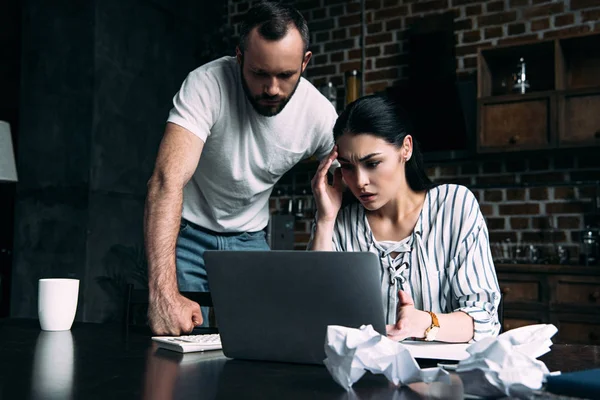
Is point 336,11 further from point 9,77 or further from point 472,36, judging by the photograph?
point 9,77

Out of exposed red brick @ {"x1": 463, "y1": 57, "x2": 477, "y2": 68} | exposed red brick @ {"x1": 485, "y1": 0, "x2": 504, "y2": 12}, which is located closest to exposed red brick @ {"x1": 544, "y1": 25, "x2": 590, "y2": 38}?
exposed red brick @ {"x1": 485, "y1": 0, "x2": 504, "y2": 12}

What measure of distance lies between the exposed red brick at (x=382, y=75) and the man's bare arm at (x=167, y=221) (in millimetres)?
2672

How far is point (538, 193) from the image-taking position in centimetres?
387

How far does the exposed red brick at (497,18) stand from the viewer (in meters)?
4.04

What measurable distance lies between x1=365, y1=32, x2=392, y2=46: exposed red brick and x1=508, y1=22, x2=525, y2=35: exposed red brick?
772mm

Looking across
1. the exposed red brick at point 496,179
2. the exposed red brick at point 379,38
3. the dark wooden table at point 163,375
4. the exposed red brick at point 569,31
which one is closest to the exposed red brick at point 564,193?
the exposed red brick at point 496,179

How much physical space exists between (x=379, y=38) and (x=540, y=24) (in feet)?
3.37

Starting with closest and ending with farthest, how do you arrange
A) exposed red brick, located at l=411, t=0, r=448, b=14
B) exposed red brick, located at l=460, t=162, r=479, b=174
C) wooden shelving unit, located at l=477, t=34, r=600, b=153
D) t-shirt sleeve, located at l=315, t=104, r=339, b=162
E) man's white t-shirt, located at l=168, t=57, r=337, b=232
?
man's white t-shirt, located at l=168, t=57, r=337, b=232 < t-shirt sleeve, located at l=315, t=104, r=339, b=162 < wooden shelving unit, located at l=477, t=34, r=600, b=153 < exposed red brick, located at l=460, t=162, r=479, b=174 < exposed red brick, located at l=411, t=0, r=448, b=14

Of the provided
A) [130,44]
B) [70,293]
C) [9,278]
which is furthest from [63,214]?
[70,293]

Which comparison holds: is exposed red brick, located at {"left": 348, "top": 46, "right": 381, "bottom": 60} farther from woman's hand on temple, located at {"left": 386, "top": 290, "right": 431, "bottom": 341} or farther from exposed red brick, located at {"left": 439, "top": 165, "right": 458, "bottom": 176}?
woman's hand on temple, located at {"left": 386, "top": 290, "right": 431, "bottom": 341}

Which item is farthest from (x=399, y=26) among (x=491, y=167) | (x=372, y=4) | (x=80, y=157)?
(x=80, y=157)

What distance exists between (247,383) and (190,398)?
113 mm

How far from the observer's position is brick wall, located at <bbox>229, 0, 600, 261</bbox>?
3.79 metres

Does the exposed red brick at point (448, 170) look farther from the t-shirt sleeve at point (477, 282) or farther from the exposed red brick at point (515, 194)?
the t-shirt sleeve at point (477, 282)
